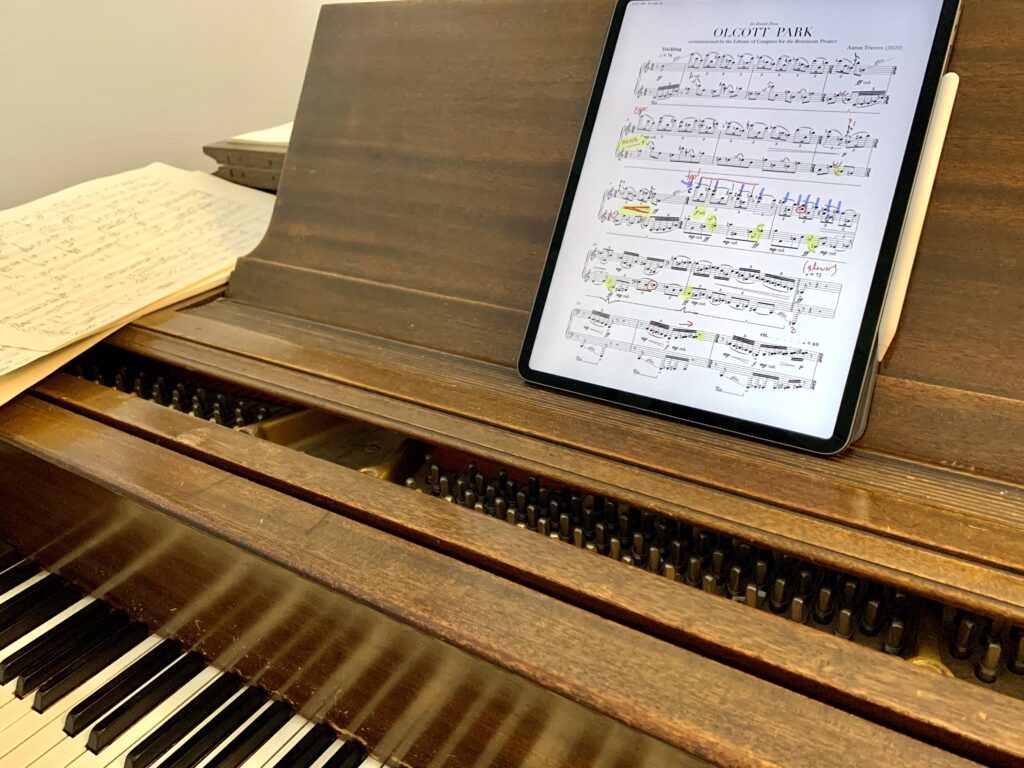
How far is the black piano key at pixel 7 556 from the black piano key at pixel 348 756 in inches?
A: 23.6

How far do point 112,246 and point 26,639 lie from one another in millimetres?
673

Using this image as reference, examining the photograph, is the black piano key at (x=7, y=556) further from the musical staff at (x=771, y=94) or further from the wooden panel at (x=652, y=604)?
the musical staff at (x=771, y=94)

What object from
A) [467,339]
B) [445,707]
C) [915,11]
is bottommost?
[445,707]

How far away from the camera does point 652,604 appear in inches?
26.1

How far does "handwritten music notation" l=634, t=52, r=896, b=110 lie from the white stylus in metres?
0.06

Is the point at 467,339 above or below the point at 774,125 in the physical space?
below

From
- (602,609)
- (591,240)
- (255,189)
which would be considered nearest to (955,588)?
(602,609)

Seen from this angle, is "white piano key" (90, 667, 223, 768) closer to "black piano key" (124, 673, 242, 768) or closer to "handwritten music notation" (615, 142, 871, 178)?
"black piano key" (124, 673, 242, 768)

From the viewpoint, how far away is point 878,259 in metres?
0.85

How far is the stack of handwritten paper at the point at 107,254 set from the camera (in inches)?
45.4

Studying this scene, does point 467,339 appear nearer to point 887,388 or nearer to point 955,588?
point 887,388

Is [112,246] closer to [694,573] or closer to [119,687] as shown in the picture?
[119,687]

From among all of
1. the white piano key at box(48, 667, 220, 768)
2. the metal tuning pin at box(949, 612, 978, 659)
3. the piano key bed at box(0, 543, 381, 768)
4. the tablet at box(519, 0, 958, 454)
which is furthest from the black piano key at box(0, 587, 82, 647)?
the metal tuning pin at box(949, 612, 978, 659)

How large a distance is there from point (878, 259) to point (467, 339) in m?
0.52
